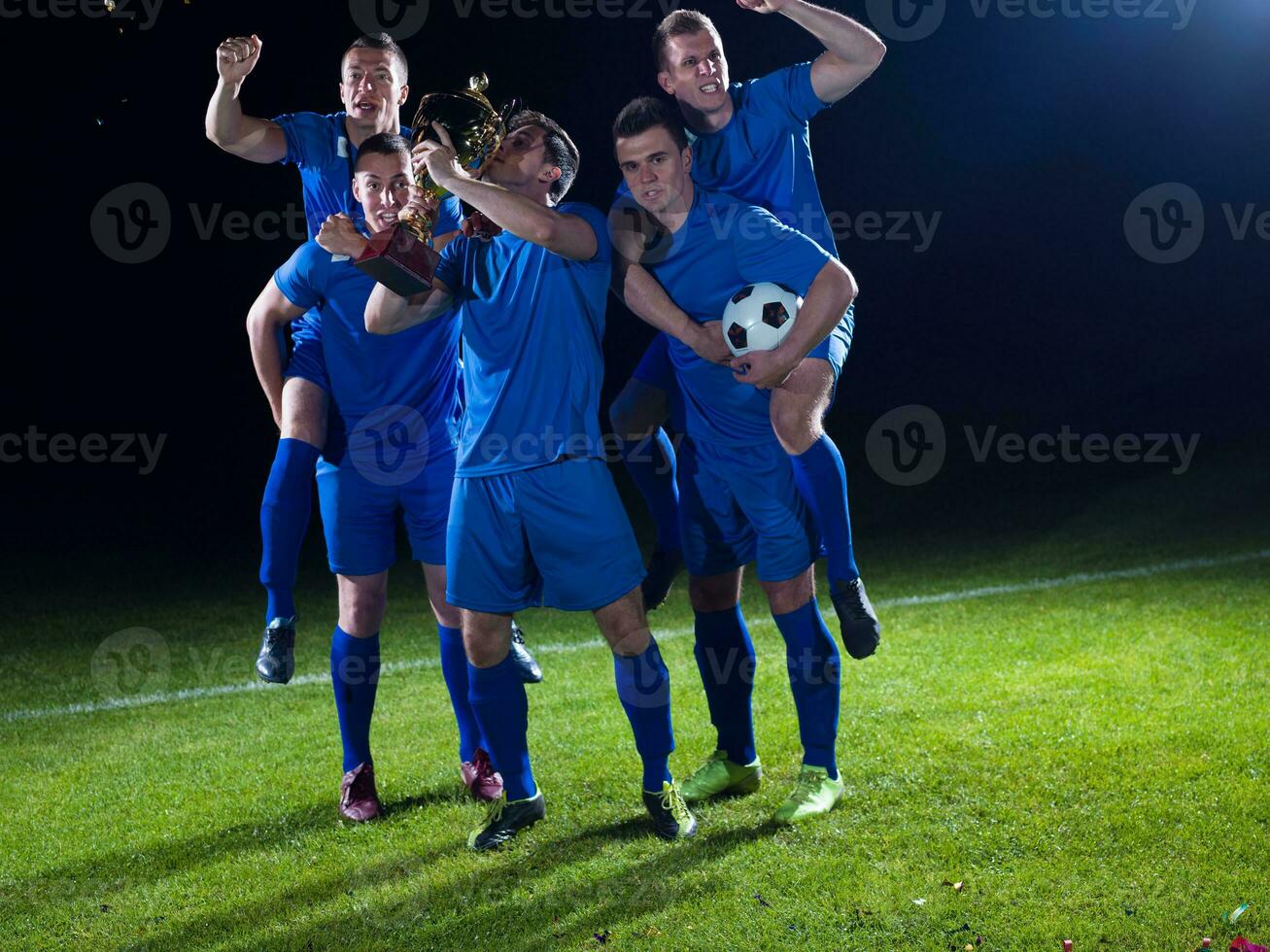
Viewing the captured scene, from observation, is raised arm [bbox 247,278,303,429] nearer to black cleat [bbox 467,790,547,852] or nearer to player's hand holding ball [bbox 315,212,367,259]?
player's hand holding ball [bbox 315,212,367,259]

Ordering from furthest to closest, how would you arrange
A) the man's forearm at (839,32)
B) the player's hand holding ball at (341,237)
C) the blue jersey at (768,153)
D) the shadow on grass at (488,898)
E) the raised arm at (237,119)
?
the blue jersey at (768,153) < the raised arm at (237,119) < the man's forearm at (839,32) < the player's hand holding ball at (341,237) < the shadow on grass at (488,898)

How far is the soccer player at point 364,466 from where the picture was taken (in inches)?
140

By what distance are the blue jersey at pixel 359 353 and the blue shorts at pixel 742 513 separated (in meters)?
0.77

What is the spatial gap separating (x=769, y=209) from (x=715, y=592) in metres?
1.14

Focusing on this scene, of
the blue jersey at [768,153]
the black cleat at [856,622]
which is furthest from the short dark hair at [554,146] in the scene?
the black cleat at [856,622]

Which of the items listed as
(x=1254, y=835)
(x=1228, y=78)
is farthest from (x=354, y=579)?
(x=1228, y=78)

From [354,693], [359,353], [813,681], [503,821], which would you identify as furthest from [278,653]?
[813,681]

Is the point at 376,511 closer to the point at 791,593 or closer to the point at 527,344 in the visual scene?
the point at 527,344

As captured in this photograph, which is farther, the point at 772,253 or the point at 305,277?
the point at 305,277

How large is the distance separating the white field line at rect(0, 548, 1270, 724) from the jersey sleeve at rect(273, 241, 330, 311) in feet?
6.84

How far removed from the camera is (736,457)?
3391 millimetres

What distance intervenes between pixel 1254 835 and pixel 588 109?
9723 mm

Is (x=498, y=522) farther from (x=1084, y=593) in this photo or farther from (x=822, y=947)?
(x=1084, y=593)

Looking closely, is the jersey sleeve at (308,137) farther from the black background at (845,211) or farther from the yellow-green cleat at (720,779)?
the black background at (845,211)
